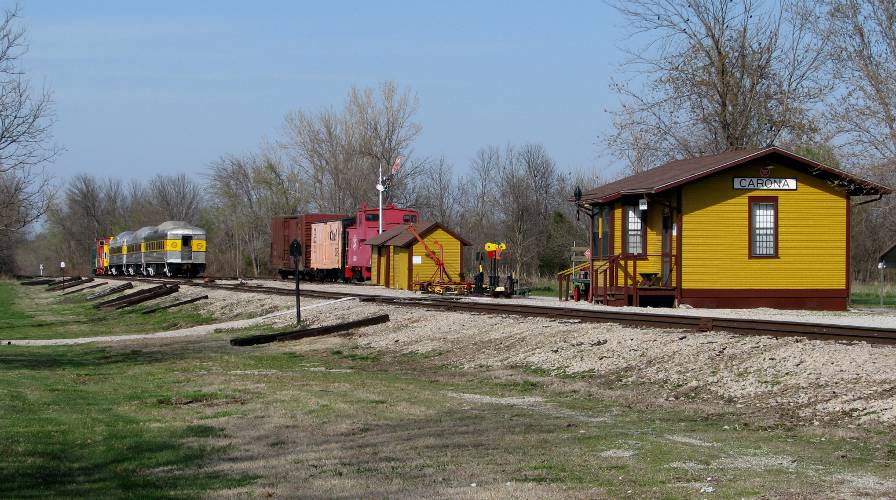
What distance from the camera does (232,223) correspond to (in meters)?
104

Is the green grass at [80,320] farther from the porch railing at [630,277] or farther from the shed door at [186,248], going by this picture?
the porch railing at [630,277]

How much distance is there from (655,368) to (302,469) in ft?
24.7

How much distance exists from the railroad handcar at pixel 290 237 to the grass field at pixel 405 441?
4255 cm

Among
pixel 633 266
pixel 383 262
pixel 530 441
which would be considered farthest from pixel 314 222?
pixel 530 441

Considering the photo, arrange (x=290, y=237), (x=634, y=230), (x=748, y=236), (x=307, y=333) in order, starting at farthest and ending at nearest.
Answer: (x=290, y=237), (x=634, y=230), (x=748, y=236), (x=307, y=333)

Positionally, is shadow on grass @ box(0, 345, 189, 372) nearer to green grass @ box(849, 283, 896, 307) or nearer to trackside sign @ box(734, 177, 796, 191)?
trackside sign @ box(734, 177, 796, 191)

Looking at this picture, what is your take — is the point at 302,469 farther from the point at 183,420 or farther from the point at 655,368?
the point at 655,368

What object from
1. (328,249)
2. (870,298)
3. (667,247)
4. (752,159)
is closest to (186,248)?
(328,249)

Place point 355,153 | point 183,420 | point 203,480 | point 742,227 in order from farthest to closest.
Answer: point 355,153 → point 742,227 → point 183,420 → point 203,480

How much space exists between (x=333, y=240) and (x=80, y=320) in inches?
631

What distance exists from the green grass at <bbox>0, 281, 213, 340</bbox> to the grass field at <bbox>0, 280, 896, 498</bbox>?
1871 centimetres

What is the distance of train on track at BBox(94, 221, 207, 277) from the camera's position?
70.1 meters

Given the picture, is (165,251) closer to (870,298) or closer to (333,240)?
(333,240)

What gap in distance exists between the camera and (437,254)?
45.2 metres
